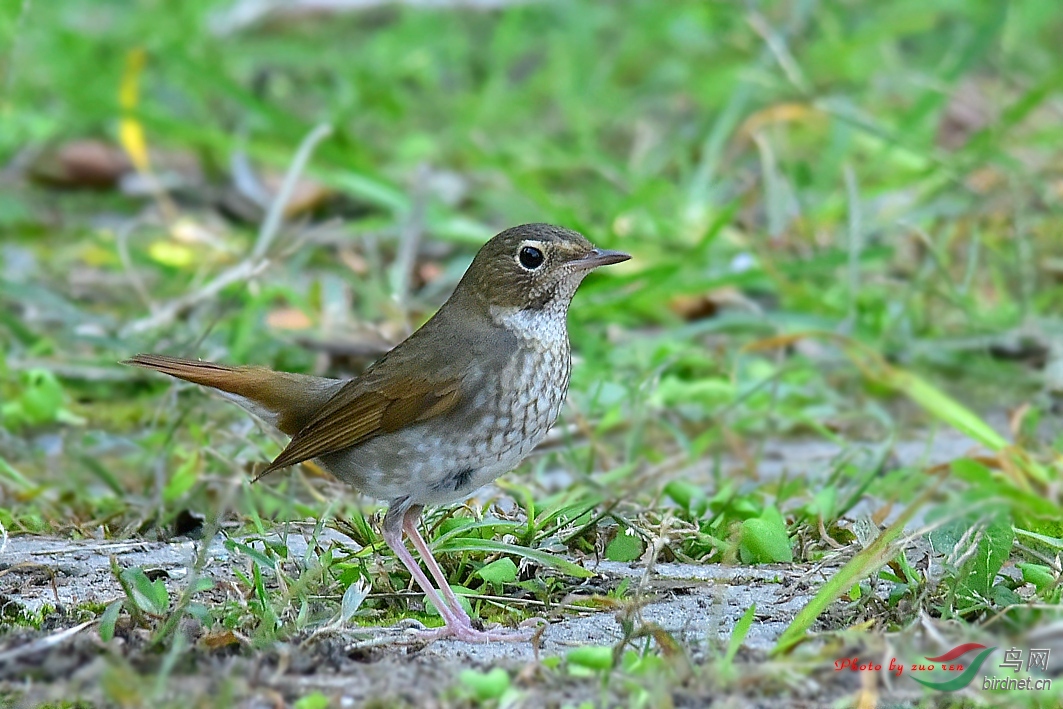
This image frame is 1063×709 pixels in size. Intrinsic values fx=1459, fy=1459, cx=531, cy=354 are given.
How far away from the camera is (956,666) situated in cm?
299

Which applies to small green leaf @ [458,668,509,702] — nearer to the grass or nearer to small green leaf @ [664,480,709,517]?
the grass

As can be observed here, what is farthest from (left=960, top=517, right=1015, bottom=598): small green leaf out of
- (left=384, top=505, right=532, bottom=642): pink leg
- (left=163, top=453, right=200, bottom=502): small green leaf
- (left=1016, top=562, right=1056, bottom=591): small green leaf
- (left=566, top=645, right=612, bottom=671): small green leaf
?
(left=163, top=453, right=200, bottom=502): small green leaf

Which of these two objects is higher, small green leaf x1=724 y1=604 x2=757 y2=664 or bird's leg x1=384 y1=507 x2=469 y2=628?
small green leaf x1=724 y1=604 x2=757 y2=664

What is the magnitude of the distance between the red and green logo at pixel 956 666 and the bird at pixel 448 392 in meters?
1.30

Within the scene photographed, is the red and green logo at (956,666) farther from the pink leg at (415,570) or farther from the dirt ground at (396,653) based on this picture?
the pink leg at (415,570)

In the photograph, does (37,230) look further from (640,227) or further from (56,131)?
(640,227)

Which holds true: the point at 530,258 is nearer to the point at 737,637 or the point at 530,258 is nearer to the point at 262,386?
the point at 262,386

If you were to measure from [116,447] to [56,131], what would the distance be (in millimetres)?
3883

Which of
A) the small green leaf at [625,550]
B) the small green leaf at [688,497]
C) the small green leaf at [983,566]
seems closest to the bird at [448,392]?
the small green leaf at [625,550]

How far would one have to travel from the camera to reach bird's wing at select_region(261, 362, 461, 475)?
13.5 ft

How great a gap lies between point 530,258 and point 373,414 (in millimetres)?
684

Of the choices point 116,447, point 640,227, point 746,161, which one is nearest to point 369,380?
point 116,447

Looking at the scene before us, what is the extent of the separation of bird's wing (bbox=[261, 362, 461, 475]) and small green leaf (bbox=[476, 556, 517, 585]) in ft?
1.71

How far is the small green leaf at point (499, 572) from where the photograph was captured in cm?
378
